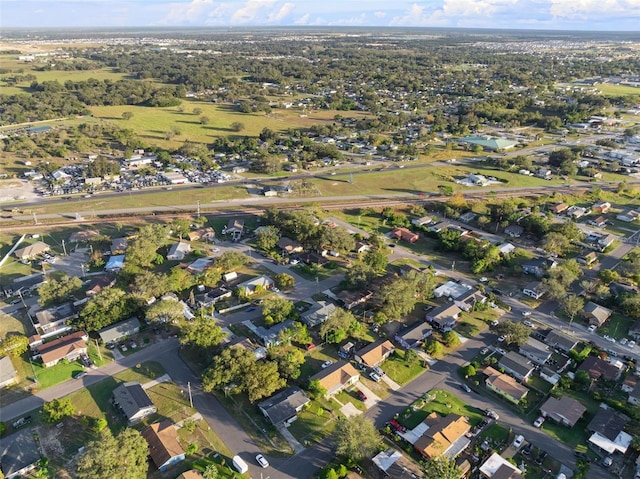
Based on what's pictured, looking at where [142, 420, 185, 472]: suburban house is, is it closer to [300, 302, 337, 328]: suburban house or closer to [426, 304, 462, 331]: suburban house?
[300, 302, 337, 328]: suburban house

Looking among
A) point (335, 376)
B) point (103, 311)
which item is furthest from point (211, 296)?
point (335, 376)

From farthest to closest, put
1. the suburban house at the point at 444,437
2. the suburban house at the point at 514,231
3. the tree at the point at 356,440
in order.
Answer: the suburban house at the point at 514,231 → the suburban house at the point at 444,437 → the tree at the point at 356,440

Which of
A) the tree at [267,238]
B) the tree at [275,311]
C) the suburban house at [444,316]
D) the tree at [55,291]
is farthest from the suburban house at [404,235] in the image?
the tree at [55,291]

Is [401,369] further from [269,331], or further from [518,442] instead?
[269,331]

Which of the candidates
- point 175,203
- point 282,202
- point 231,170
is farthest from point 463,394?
point 231,170

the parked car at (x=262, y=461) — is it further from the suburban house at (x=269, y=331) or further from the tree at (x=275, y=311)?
the tree at (x=275, y=311)

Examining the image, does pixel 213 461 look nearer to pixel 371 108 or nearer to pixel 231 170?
pixel 231 170
